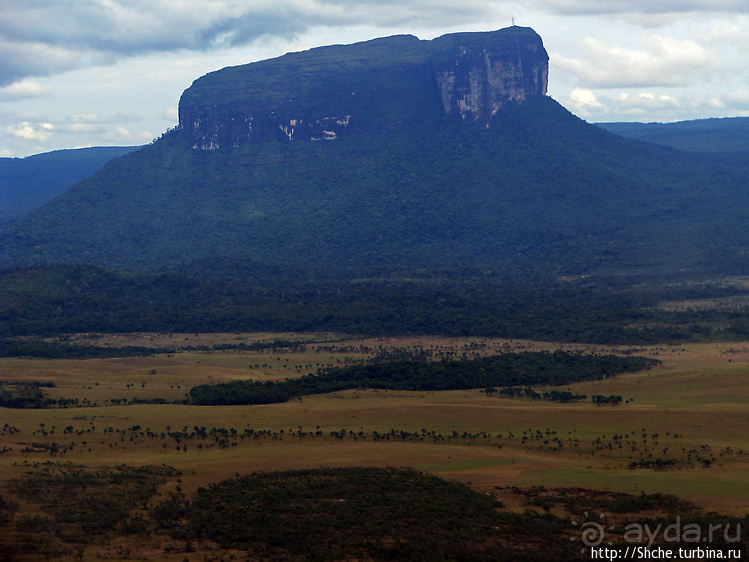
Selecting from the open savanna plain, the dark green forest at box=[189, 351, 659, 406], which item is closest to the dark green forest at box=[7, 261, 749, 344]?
the open savanna plain

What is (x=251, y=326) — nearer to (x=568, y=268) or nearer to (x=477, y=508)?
(x=568, y=268)

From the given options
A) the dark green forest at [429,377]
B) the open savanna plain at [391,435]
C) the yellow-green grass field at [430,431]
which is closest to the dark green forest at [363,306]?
the open savanna plain at [391,435]

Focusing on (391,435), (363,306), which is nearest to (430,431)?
(391,435)

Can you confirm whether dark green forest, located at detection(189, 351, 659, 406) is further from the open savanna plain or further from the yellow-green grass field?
the yellow-green grass field

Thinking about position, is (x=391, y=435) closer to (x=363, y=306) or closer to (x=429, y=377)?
(x=429, y=377)

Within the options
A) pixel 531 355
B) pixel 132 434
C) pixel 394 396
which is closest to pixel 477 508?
pixel 132 434
